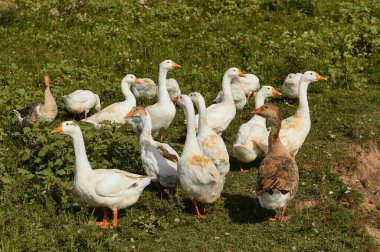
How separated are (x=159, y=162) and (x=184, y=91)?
14.6 feet

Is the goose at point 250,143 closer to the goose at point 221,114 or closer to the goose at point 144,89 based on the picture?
the goose at point 221,114

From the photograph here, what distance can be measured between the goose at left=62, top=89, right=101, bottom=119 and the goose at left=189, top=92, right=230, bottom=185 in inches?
109

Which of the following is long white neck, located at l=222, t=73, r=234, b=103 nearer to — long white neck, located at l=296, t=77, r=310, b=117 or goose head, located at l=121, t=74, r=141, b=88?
long white neck, located at l=296, t=77, r=310, b=117

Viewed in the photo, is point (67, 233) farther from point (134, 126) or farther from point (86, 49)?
point (86, 49)

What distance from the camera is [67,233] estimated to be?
24.4 ft

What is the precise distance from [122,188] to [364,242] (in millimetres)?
2925

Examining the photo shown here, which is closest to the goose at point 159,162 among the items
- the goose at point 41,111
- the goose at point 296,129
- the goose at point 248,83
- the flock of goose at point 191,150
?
the flock of goose at point 191,150

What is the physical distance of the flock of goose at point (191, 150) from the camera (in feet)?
25.9

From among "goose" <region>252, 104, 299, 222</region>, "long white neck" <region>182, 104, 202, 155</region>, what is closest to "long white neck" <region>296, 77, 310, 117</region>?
"goose" <region>252, 104, 299, 222</region>

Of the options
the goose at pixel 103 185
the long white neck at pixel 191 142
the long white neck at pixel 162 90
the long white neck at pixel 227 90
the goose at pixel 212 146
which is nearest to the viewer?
the goose at pixel 103 185

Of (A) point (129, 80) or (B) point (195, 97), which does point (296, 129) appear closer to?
(B) point (195, 97)

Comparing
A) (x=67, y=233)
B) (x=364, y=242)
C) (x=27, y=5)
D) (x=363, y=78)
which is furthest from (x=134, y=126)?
(x=27, y=5)

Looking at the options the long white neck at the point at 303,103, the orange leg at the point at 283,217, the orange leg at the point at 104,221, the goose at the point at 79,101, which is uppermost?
the long white neck at the point at 303,103

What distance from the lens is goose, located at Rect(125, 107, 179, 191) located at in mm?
8734
